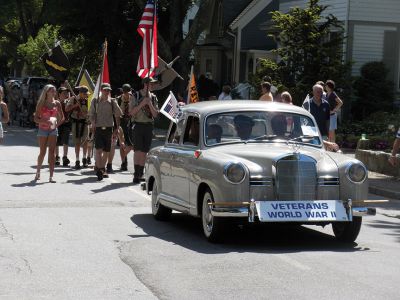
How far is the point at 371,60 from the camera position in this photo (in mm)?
30453

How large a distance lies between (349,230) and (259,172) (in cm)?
134

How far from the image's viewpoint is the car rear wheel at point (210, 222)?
9867mm

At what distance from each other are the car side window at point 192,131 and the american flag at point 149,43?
6.63 metres

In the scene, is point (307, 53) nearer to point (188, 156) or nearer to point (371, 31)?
point (371, 31)

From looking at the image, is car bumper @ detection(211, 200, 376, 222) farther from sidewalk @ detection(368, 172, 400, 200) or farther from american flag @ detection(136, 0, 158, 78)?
american flag @ detection(136, 0, 158, 78)

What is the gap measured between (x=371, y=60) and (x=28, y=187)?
58.5 ft

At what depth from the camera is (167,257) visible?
9180mm

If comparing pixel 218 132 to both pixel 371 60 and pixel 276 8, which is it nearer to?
pixel 371 60

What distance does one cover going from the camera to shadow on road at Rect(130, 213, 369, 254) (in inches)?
387

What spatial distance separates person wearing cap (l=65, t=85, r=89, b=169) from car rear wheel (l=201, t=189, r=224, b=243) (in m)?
9.61

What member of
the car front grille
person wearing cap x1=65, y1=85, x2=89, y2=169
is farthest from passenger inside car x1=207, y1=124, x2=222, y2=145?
person wearing cap x1=65, y1=85, x2=89, y2=169

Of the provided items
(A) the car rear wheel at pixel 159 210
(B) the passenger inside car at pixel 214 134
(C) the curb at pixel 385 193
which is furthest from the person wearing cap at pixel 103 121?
(B) the passenger inside car at pixel 214 134

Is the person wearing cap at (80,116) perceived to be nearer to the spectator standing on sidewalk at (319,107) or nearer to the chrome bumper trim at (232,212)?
the spectator standing on sidewalk at (319,107)

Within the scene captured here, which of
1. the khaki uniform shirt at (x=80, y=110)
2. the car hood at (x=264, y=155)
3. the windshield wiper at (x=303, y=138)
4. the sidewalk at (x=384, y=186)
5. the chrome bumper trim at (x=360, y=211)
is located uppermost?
the windshield wiper at (x=303, y=138)
